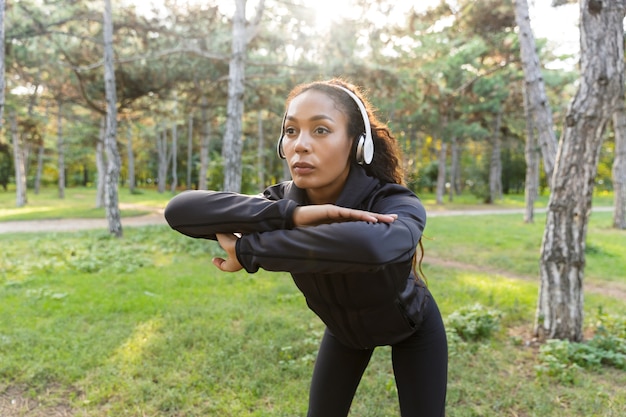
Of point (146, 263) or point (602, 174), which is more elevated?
point (602, 174)

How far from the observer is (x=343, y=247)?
1.43m

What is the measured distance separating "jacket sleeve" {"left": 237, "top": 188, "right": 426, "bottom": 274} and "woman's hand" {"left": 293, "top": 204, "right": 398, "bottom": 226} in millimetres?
48

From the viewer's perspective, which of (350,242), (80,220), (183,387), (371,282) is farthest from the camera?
(80,220)

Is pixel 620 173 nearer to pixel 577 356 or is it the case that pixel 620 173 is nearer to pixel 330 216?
pixel 577 356

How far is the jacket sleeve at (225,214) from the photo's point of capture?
1593 millimetres

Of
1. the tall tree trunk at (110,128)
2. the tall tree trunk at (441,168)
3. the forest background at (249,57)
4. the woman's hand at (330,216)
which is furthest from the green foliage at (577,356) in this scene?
the tall tree trunk at (441,168)

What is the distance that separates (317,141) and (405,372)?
1.19m

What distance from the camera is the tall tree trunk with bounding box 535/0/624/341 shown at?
438 cm

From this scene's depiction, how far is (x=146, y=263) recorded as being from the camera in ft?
28.2

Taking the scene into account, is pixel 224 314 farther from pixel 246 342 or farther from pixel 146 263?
pixel 146 263

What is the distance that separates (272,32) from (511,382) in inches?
529

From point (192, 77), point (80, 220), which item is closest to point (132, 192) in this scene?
point (80, 220)

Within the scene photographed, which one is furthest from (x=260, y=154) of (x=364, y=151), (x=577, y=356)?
(x=364, y=151)

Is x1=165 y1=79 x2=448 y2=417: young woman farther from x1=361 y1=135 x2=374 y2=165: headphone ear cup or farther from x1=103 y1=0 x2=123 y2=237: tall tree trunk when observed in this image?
x1=103 y1=0 x2=123 y2=237: tall tree trunk
